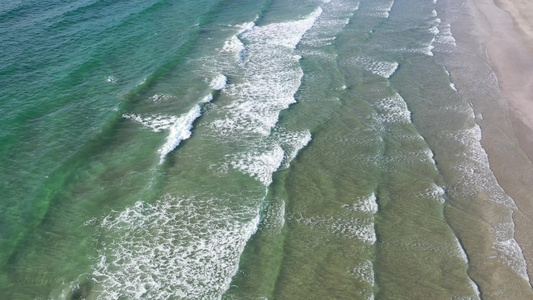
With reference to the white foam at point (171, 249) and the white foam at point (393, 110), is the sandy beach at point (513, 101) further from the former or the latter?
the white foam at point (171, 249)

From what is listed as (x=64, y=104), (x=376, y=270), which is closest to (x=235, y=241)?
(x=376, y=270)

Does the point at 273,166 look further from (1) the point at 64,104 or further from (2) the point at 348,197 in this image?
(1) the point at 64,104

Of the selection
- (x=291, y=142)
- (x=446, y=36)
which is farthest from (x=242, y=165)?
(x=446, y=36)

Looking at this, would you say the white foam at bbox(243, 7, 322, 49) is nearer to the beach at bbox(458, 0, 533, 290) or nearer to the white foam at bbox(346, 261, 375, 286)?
the beach at bbox(458, 0, 533, 290)

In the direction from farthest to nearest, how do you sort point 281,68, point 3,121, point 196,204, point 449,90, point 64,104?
1. point 281,68
2. point 449,90
3. point 64,104
4. point 3,121
5. point 196,204

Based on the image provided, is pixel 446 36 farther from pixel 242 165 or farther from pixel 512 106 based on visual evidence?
pixel 242 165

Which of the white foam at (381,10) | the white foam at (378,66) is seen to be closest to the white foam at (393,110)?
the white foam at (378,66)
